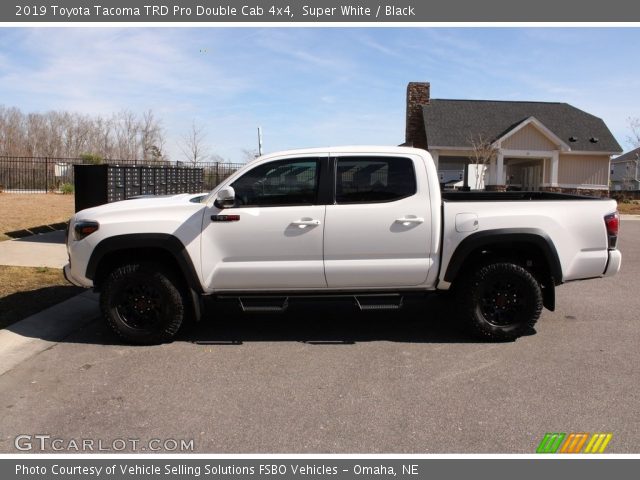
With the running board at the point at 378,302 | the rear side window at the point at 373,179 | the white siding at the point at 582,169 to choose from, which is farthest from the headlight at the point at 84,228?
the white siding at the point at 582,169

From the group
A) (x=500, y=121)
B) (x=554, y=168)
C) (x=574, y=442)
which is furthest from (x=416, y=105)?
(x=574, y=442)

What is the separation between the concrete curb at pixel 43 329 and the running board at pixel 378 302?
310 cm

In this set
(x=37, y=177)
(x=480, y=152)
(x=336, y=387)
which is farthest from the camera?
(x=37, y=177)

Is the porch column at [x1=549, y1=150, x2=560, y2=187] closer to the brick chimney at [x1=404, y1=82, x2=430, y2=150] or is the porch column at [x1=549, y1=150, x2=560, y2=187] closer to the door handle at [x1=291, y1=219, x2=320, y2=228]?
the brick chimney at [x1=404, y1=82, x2=430, y2=150]

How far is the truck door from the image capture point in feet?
18.1

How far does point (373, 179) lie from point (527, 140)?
2446 cm

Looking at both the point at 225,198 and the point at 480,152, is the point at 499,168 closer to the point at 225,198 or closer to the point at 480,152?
the point at 480,152

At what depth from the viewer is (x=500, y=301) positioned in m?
5.74

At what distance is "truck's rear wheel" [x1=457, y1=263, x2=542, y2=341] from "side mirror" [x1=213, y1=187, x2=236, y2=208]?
240cm

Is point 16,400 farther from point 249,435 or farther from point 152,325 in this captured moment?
point 249,435

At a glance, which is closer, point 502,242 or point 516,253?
point 502,242

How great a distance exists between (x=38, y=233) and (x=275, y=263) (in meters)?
9.50

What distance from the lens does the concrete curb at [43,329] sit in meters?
5.42

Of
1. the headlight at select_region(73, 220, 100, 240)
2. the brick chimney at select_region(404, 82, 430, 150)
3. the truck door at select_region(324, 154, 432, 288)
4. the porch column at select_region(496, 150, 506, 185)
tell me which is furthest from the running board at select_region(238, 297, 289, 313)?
the brick chimney at select_region(404, 82, 430, 150)
